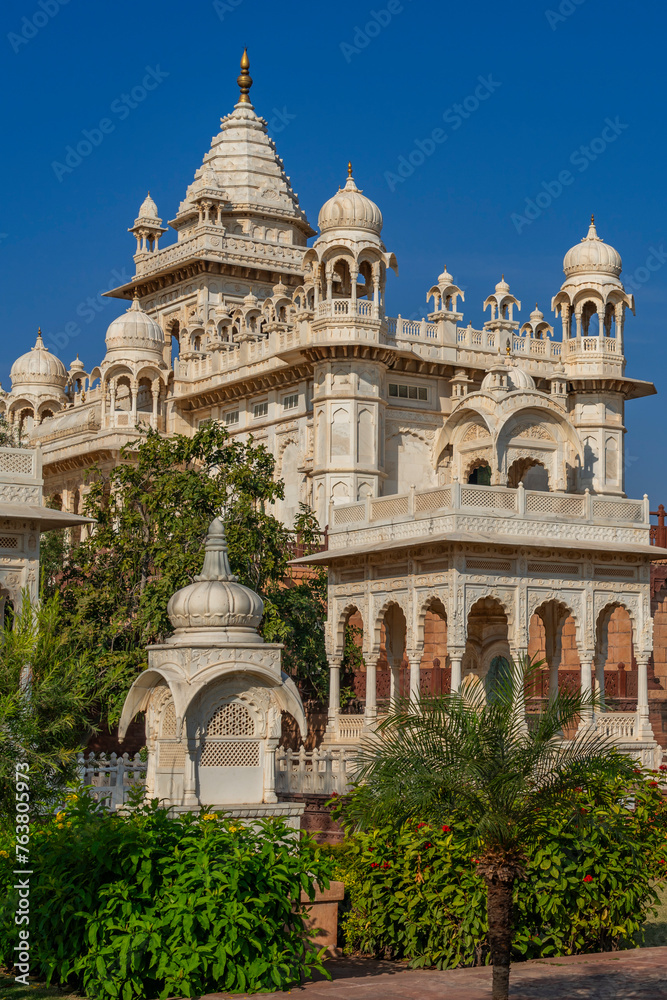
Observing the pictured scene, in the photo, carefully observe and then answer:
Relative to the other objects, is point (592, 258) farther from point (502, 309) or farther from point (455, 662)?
point (455, 662)

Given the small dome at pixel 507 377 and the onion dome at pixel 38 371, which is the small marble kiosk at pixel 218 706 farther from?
the onion dome at pixel 38 371

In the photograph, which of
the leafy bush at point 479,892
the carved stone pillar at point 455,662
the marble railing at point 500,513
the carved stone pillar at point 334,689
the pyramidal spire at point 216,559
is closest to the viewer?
the leafy bush at point 479,892

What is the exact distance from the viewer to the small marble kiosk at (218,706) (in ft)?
50.1

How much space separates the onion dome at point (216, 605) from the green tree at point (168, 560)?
39.8ft

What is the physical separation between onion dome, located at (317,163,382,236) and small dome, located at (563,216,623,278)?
6.72 metres

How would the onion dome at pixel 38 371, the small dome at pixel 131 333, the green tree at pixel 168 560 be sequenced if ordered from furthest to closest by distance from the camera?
1. the onion dome at pixel 38 371
2. the small dome at pixel 131 333
3. the green tree at pixel 168 560

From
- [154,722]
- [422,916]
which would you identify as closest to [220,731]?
[154,722]

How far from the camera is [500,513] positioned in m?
25.5

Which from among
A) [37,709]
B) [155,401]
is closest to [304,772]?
[37,709]

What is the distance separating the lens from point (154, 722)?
52.6ft

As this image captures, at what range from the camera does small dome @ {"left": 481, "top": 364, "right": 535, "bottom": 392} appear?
34.7m

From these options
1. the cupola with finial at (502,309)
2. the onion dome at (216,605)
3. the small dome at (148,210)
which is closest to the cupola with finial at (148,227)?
the small dome at (148,210)

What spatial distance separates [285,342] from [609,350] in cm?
958

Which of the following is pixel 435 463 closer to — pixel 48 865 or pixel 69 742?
pixel 69 742
